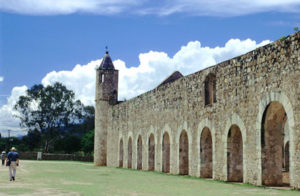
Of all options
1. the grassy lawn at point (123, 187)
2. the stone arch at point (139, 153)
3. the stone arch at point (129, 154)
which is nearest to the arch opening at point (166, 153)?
the stone arch at point (139, 153)

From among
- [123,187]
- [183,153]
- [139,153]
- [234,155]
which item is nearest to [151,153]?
[139,153]

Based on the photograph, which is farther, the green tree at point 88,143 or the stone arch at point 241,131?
the green tree at point 88,143

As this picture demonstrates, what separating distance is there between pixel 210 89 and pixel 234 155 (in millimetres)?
3051

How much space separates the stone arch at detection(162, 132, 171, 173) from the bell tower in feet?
38.3

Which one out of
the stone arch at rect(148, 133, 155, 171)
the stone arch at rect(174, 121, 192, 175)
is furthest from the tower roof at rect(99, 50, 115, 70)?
the stone arch at rect(174, 121, 192, 175)

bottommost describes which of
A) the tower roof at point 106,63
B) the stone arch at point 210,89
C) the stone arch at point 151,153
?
the stone arch at point 151,153

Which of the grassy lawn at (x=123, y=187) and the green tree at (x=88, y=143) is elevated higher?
the green tree at (x=88, y=143)

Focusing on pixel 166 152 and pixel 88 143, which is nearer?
pixel 166 152

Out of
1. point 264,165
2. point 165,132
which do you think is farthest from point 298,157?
point 165,132

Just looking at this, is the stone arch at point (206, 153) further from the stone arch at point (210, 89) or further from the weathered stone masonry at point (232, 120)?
the stone arch at point (210, 89)

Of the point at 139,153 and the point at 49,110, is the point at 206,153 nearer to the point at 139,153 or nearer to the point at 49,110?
the point at 139,153

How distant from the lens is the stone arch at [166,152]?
A: 21.5 m

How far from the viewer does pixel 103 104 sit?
109 feet

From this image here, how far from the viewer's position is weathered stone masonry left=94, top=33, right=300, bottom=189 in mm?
11766
